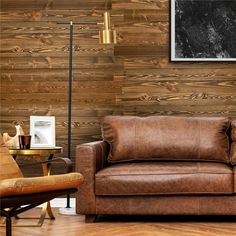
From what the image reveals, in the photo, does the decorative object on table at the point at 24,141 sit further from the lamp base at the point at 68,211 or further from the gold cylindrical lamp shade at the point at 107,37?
the gold cylindrical lamp shade at the point at 107,37

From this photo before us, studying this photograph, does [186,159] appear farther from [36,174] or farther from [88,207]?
[36,174]

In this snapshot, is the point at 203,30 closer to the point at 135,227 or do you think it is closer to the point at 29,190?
the point at 135,227

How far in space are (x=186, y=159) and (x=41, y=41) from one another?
1.78 meters

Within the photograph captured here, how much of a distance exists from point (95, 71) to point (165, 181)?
153 centimetres

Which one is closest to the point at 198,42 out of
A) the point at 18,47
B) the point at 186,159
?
the point at 186,159

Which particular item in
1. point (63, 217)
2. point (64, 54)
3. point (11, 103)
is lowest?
point (63, 217)

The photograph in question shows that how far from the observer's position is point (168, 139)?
5.34 metres

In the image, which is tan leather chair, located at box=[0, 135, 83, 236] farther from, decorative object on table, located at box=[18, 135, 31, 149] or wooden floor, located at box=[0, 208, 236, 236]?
decorative object on table, located at box=[18, 135, 31, 149]

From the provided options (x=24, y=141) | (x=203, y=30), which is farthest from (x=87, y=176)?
(x=203, y=30)

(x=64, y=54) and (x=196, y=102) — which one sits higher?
(x=64, y=54)

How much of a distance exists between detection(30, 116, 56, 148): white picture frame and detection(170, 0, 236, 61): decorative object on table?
4.20 ft

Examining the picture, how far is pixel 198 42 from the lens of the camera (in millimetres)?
5879

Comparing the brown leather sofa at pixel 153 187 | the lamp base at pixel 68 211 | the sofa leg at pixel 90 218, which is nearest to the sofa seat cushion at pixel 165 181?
the brown leather sofa at pixel 153 187

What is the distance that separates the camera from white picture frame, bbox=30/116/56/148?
5469 millimetres
